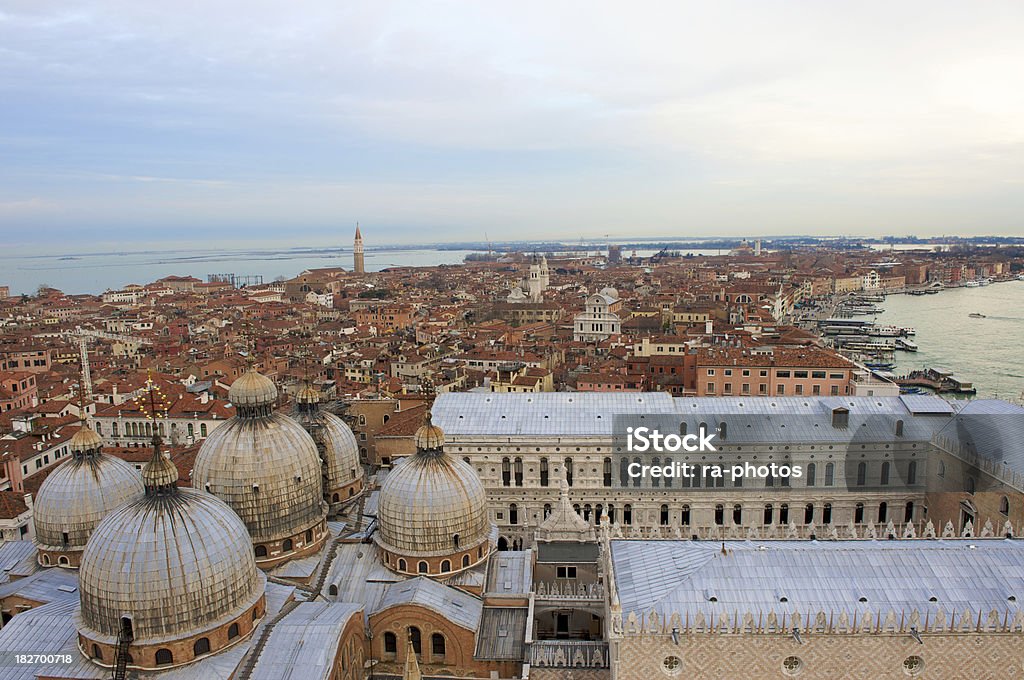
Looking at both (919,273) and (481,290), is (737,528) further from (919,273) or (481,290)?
(919,273)

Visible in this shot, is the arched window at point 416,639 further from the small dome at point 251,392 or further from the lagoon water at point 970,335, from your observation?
the lagoon water at point 970,335

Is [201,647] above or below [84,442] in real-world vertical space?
below

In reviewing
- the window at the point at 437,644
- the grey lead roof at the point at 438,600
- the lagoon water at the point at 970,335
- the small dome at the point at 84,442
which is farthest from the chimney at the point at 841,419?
the small dome at the point at 84,442

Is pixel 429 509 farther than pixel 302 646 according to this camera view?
Yes

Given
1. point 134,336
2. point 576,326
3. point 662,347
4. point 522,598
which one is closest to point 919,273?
point 576,326

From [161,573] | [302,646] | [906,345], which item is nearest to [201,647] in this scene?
[161,573]

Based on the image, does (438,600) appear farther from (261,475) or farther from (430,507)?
(261,475)
